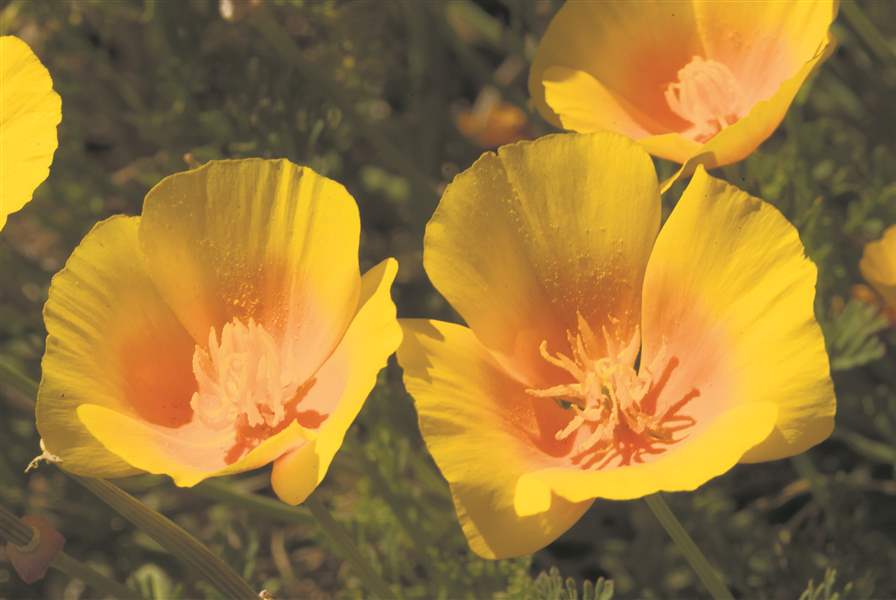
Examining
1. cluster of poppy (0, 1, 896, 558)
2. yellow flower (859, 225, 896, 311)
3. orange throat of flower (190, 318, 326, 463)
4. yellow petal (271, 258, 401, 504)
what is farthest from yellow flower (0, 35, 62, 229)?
yellow flower (859, 225, 896, 311)

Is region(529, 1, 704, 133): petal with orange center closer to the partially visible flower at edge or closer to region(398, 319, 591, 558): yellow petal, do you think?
the partially visible flower at edge

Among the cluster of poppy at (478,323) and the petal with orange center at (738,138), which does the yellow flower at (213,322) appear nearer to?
the cluster of poppy at (478,323)

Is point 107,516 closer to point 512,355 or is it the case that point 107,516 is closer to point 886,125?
point 512,355

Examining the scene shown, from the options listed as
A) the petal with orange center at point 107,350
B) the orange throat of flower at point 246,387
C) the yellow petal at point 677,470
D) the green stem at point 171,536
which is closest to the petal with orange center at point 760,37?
the yellow petal at point 677,470

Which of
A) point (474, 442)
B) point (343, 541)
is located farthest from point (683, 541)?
point (343, 541)

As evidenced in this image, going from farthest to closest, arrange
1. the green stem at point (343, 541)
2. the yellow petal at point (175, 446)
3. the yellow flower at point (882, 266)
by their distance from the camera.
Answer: the yellow flower at point (882, 266)
the green stem at point (343, 541)
the yellow petal at point (175, 446)

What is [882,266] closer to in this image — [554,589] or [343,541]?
[554,589]

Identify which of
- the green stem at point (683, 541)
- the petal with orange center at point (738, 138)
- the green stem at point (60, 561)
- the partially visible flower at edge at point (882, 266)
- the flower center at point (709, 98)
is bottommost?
the green stem at point (60, 561)

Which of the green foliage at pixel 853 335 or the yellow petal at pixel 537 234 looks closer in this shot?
the yellow petal at pixel 537 234
